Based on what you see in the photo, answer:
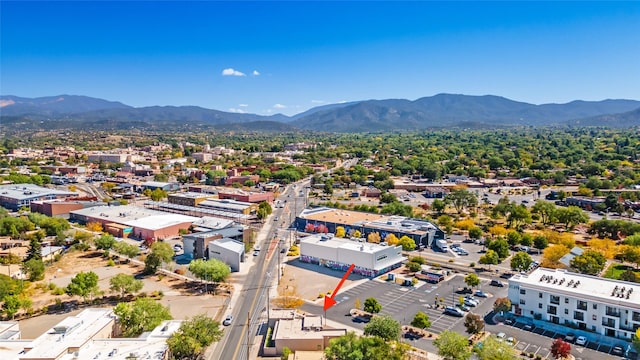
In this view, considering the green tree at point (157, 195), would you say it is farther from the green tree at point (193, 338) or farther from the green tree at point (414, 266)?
the green tree at point (193, 338)

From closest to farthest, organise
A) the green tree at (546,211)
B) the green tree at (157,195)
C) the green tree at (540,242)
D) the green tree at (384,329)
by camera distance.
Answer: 1. the green tree at (384,329)
2. the green tree at (540,242)
3. the green tree at (546,211)
4. the green tree at (157,195)

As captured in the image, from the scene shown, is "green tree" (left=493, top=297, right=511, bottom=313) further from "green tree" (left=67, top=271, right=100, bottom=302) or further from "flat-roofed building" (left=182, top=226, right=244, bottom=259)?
"green tree" (left=67, top=271, right=100, bottom=302)

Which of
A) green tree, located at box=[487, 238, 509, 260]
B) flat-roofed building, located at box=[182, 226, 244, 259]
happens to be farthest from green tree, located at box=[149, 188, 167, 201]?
green tree, located at box=[487, 238, 509, 260]

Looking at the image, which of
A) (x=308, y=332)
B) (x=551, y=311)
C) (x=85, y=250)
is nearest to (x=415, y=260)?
(x=551, y=311)

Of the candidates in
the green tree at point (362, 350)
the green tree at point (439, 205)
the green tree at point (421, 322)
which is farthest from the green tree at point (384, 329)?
the green tree at point (439, 205)

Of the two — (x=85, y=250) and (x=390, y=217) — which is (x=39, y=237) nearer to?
(x=85, y=250)

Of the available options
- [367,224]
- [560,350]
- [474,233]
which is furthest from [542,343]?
[367,224]
